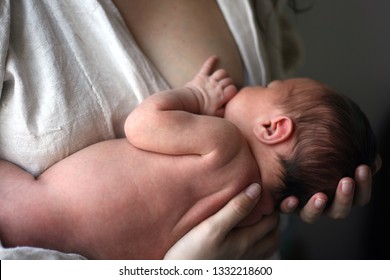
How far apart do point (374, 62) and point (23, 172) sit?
3.76 ft

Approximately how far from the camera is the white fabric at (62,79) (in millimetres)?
821

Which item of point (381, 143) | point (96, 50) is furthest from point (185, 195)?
point (381, 143)

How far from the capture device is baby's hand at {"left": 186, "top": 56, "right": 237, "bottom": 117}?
A: 956 millimetres

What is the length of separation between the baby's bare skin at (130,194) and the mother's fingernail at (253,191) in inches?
0.7

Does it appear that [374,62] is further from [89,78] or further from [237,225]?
[89,78]

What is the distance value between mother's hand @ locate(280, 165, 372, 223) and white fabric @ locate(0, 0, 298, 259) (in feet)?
1.20

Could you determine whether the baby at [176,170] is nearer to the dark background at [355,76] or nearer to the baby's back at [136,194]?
the baby's back at [136,194]

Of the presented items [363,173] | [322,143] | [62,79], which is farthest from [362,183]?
[62,79]

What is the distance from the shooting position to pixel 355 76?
1531 millimetres

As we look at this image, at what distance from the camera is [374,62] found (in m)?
1.48

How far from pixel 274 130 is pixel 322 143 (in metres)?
0.09

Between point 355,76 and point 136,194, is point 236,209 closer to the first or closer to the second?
point 136,194

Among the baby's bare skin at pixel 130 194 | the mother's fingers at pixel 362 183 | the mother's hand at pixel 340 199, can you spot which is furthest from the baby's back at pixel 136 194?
the mother's fingers at pixel 362 183

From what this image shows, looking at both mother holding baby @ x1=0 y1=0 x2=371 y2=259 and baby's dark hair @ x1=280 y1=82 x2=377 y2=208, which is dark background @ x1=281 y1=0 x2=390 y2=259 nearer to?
mother holding baby @ x1=0 y1=0 x2=371 y2=259
